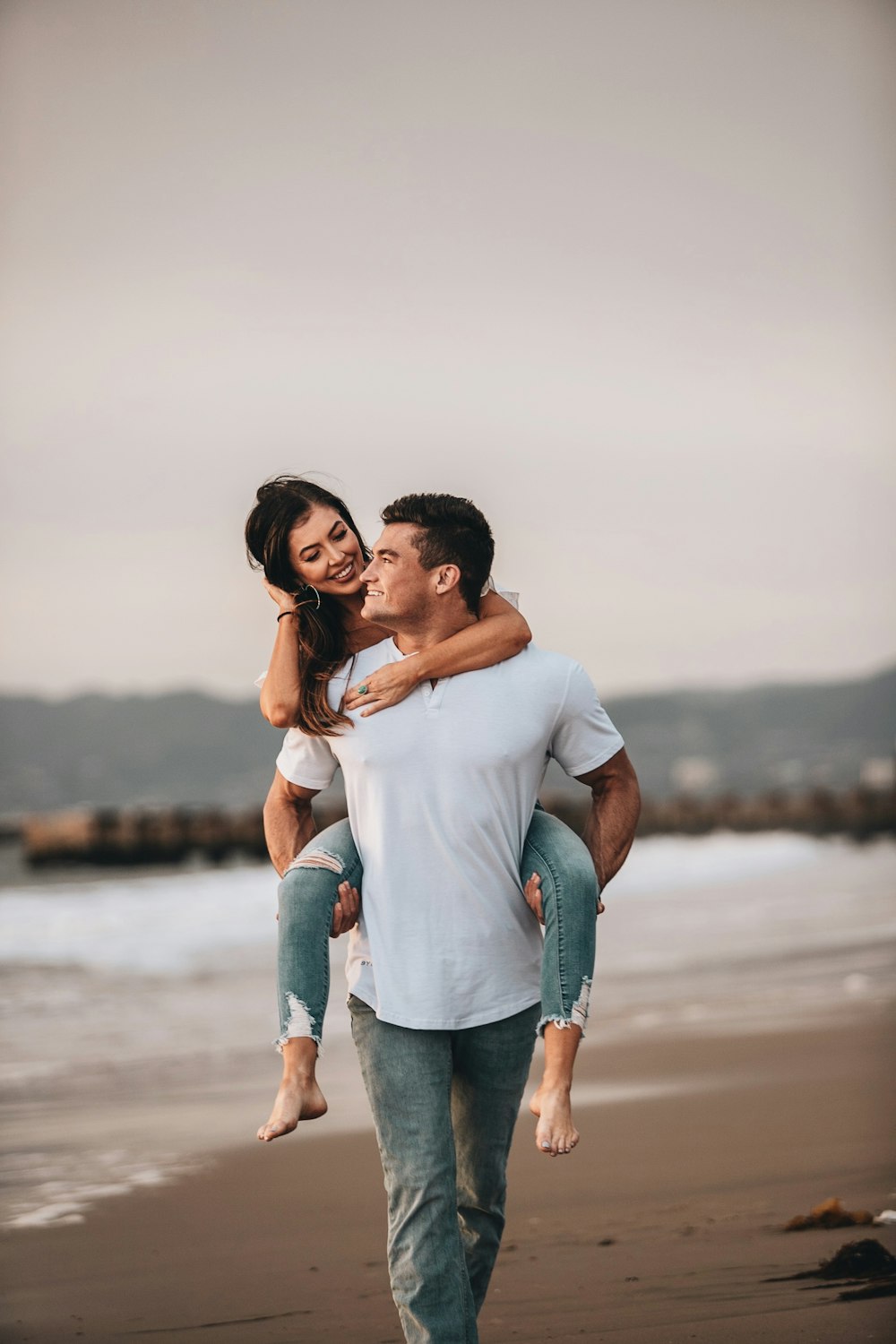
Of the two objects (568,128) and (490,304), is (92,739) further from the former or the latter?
(568,128)

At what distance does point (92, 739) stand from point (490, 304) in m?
8.28

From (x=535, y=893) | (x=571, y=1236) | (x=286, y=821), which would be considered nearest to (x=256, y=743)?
(x=571, y=1236)

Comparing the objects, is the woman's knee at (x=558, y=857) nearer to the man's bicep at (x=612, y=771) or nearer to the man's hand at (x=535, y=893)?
the man's hand at (x=535, y=893)

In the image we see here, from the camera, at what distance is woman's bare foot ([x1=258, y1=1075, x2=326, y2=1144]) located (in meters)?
2.25

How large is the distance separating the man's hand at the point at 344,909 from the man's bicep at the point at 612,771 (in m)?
0.44

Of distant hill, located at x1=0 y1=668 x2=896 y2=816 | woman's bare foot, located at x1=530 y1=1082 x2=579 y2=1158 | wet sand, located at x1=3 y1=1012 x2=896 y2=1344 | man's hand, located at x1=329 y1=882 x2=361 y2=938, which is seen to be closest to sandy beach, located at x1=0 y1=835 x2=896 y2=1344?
wet sand, located at x1=3 y1=1012 x2=896 y2=1344

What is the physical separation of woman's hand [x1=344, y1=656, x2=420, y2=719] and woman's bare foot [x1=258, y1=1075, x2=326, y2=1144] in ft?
1.89

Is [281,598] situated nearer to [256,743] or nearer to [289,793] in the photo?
[289,793]

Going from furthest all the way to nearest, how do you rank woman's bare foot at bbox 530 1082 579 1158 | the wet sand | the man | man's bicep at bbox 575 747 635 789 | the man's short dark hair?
the wet sand, man's bicep at bbox 575 747 635 789, the man's short dark hair, the man, woman's bare foot at bbox 530 1082 579 1158

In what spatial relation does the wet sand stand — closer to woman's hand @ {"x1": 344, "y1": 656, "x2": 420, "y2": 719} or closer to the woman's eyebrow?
woman's hand @ {"x1": 344, "y1": 656, "x2": 420, "y2": 719}

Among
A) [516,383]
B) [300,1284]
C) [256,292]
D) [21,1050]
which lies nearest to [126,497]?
[256,292]

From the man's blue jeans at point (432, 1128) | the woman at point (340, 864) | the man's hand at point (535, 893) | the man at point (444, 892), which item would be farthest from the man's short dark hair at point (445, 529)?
the man's blue jeans at point (432, 1128)

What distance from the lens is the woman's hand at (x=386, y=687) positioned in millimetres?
2395

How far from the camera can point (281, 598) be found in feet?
8.82
